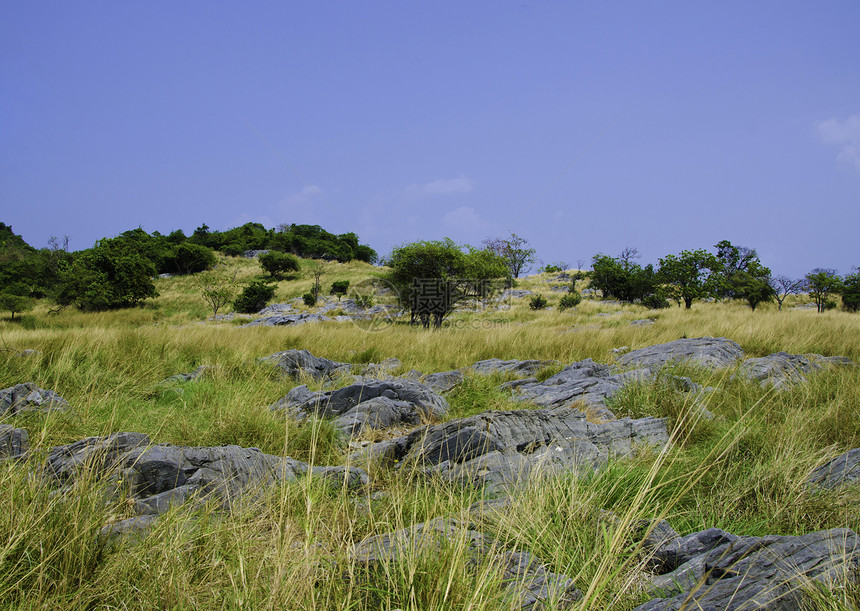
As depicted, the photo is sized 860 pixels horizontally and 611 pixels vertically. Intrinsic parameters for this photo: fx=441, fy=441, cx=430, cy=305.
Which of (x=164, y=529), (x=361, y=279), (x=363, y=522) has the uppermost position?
(x=361, y=279)

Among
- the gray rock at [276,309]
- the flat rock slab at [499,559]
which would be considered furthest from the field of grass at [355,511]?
the gray rock at [276,309]

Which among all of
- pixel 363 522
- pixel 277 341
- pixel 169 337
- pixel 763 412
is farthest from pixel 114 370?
pixel 763 412

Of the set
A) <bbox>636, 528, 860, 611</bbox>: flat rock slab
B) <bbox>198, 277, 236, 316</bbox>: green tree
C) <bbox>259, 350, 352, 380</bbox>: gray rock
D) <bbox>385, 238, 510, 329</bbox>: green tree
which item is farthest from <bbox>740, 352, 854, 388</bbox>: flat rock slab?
<bbox>198, 277, 236, 316</bbox>: green tree

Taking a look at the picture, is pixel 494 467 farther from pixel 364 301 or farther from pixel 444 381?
pixel 364 301

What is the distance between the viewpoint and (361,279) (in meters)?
42.4

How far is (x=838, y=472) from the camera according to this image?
255 centimetres

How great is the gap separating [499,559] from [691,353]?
236 inches

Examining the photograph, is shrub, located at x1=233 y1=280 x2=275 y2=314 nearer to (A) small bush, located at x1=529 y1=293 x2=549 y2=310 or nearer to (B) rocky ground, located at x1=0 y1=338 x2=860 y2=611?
(A) small bush, located at x1=529 y1=293 x2=549 y2=310

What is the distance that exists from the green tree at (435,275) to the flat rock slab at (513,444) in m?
16.5

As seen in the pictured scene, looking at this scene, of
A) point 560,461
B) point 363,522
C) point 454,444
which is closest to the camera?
point 363,522

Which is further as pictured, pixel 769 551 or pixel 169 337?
pixel 169 337

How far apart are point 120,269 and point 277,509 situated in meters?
40.7

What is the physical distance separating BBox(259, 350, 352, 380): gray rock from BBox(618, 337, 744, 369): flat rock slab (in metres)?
4.60

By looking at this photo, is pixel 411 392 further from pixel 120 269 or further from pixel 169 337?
pixel 120 269
